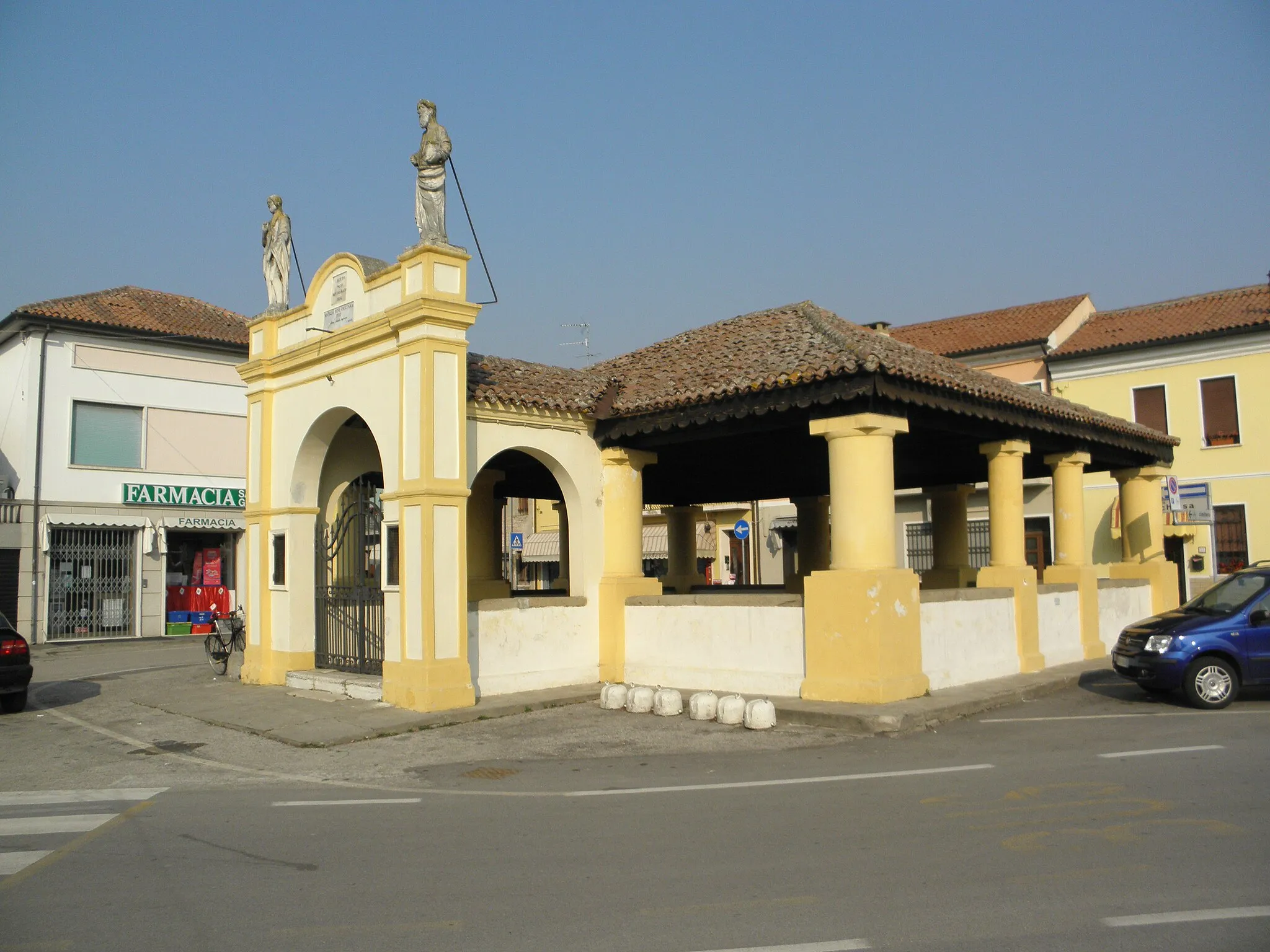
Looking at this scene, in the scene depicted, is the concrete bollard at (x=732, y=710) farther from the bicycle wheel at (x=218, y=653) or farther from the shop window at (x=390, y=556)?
the bicycle wheel at (x=218, y=653)

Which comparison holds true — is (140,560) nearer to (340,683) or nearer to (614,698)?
(340,683)

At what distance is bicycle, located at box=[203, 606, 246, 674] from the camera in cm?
1756

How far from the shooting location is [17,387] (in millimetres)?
26250

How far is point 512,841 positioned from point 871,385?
22.7ft

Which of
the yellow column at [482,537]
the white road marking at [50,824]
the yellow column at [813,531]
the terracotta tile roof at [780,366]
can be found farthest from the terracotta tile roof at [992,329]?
the white road marking at [50,824]

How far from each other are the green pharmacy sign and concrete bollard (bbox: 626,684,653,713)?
19.1 meters

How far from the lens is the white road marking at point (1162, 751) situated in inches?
362

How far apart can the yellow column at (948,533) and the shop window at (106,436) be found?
20.4 metres

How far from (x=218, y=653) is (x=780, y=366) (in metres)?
→ 11.0

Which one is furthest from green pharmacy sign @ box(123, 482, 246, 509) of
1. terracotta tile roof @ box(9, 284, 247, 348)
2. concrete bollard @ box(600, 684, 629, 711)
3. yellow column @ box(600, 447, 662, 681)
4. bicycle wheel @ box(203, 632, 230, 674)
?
concrete bollard @ box(600, 684, 629, 711)

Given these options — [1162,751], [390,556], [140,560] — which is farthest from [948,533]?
[140,560]

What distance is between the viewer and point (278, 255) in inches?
643

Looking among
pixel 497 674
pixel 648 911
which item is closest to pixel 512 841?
pixel 648 911

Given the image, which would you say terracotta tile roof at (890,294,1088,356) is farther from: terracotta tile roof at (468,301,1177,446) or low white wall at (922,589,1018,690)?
low white wall at (922,589,1018,690)
